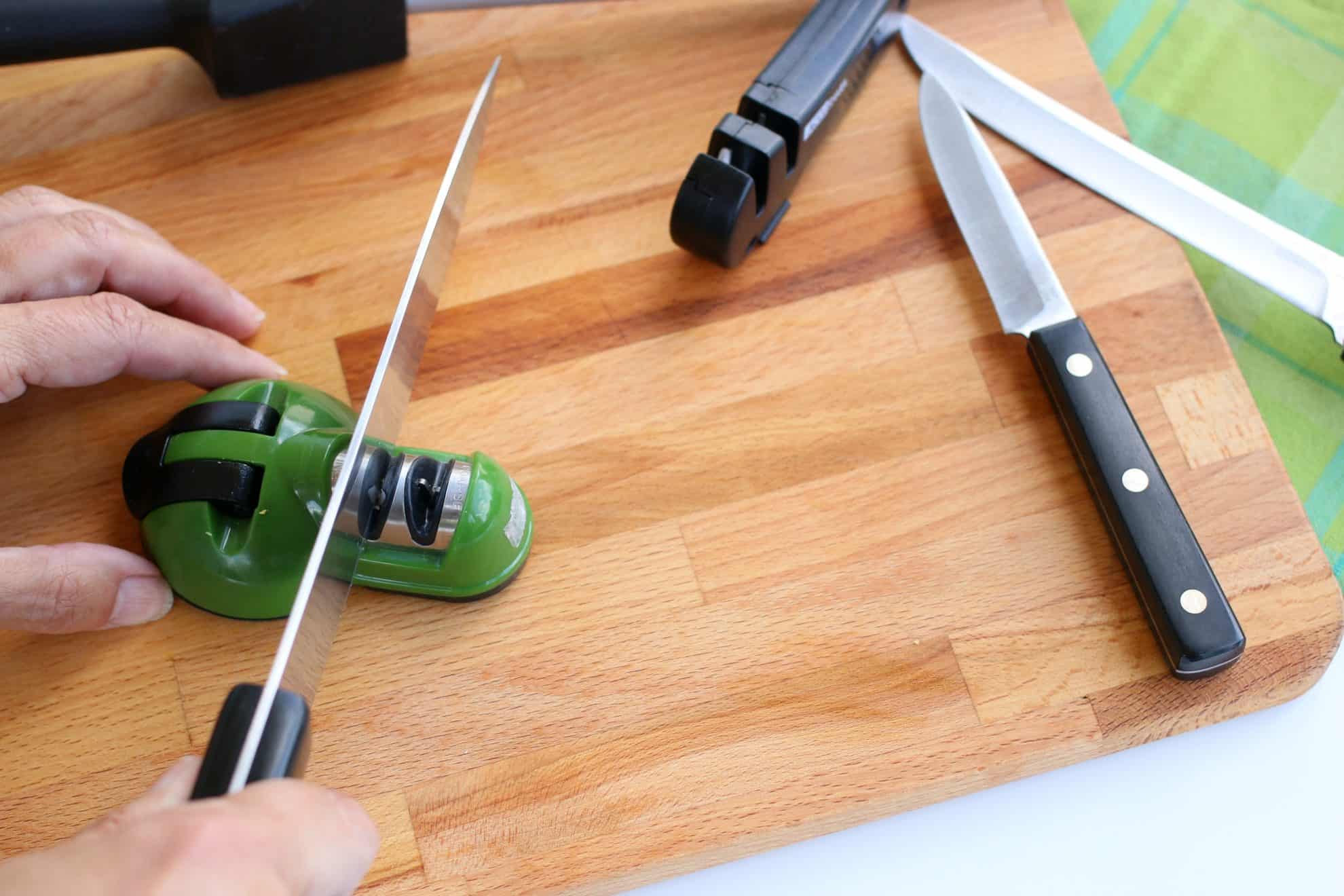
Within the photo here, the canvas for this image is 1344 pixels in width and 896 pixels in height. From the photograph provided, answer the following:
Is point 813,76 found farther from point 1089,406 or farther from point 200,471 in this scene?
point 200,471

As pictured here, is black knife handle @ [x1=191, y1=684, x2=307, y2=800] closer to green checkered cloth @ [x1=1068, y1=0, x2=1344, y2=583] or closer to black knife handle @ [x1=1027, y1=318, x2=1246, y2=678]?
black knife handle @ [x1=1027, y1=318, x2=1246, y2=678]

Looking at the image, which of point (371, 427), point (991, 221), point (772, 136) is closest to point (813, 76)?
point (772, 136)

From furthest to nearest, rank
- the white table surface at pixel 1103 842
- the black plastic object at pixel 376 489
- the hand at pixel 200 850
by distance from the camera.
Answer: the white table surface at pixel 1103 842 < the black plastic object at pixel 376 489 < the hand at pixel 200 850

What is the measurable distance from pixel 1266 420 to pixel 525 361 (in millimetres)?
592

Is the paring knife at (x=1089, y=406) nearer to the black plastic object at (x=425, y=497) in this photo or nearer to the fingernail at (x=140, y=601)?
the black plastic object at (x=425, y=497)

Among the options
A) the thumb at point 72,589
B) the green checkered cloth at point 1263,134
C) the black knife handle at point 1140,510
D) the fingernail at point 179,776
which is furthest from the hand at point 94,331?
the green checkered cloth at point 1263,134

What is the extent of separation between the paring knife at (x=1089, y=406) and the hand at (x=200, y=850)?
0.54 meters

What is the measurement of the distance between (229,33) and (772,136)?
1.44 ft

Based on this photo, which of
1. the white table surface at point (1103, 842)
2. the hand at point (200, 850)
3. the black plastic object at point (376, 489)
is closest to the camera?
the hand at point (200, 850)

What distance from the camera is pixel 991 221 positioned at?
2.61 feet

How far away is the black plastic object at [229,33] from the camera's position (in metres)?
0.80

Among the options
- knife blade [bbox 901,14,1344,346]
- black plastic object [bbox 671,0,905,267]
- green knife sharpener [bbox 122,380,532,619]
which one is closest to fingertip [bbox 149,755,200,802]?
green knife sharpener [bbox 122,380,532,619]

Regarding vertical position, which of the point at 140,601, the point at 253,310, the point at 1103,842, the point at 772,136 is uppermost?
the point at 772,136

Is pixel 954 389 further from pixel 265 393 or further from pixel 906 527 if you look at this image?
pixel 265 393
